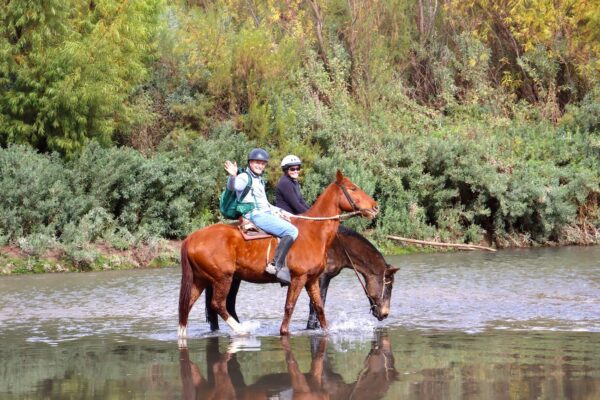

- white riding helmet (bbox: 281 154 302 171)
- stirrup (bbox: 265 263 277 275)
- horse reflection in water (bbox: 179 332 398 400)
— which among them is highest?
white riding helmet (bbox: 281 154 302 171)

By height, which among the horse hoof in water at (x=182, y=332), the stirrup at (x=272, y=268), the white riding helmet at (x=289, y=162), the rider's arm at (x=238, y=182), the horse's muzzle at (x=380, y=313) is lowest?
the horse hoof in water at (x=182, y=332)

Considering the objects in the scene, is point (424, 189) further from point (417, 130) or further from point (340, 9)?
point (340, 9)

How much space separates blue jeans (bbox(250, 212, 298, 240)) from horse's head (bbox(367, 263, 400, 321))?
155 cm

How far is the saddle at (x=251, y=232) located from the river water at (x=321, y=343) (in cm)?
129

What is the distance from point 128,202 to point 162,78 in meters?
7.05

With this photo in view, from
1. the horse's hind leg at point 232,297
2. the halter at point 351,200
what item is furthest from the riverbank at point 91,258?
the halter at point 351,200

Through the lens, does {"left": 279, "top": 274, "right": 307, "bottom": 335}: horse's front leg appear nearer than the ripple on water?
Yes

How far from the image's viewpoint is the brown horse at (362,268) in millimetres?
14805

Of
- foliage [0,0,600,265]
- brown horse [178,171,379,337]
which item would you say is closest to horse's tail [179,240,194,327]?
brown horse [178,171,379,337]

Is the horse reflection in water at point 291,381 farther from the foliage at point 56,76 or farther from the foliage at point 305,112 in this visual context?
the foliage at point 56,76

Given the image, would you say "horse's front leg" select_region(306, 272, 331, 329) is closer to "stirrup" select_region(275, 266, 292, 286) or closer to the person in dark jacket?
"stirrup" select_region(275, 266, 292, 286)

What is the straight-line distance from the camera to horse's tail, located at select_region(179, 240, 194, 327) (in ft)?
44.9

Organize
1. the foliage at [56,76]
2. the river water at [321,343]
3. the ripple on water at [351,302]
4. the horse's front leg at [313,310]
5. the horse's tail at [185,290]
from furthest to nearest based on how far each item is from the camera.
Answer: the foliage at [56,76], the ripple on water at [351,302], the horse's front leg at [313,310], the horse's tail at [185,290], the river water at [321,343]

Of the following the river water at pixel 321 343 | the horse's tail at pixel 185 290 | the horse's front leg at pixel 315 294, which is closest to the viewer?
the river water at pixel 321 343
